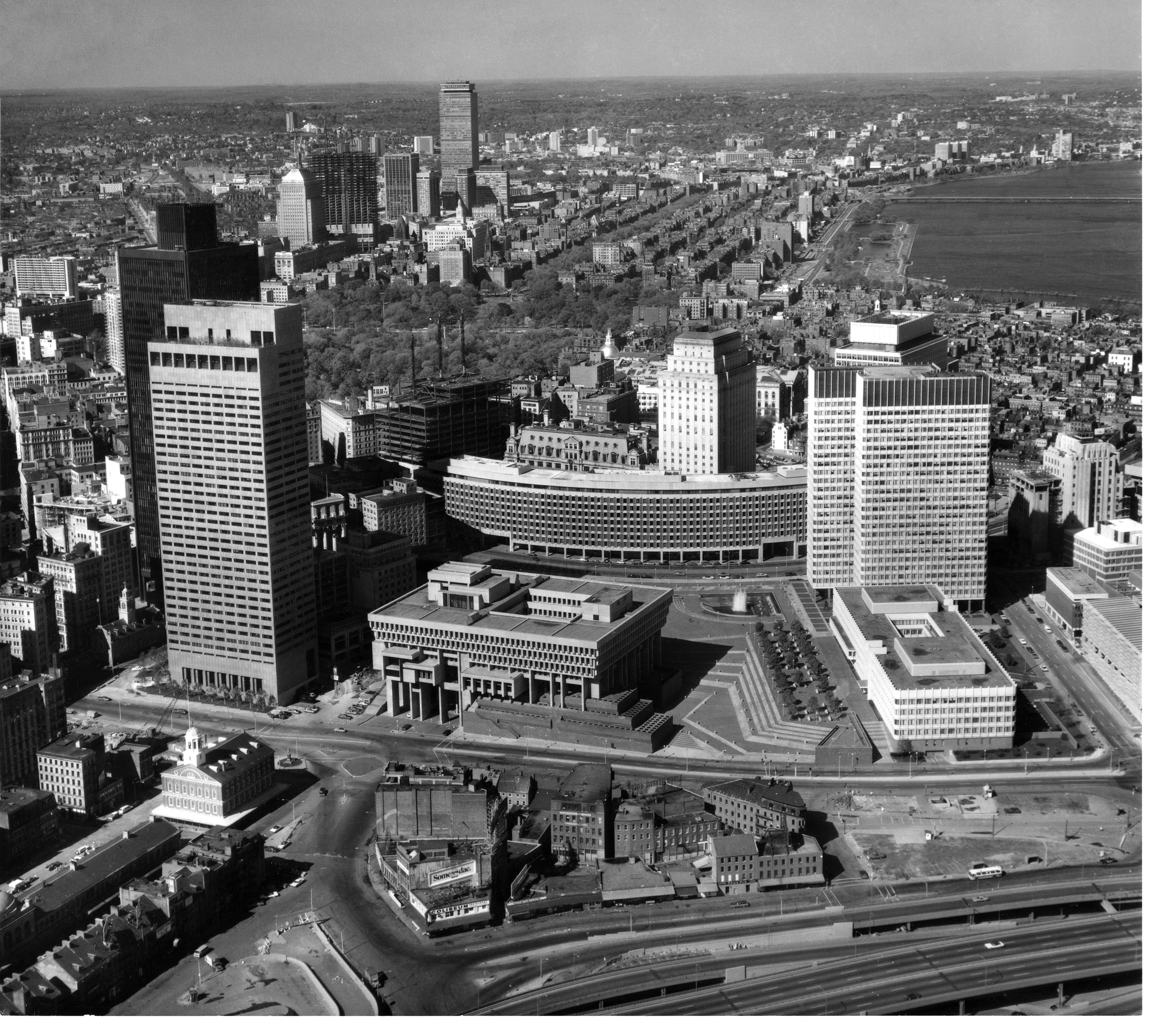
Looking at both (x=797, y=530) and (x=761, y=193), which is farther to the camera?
(x=761, y=193)

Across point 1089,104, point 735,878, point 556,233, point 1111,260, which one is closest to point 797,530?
point 735,878

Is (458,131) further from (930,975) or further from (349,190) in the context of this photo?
(930,975)

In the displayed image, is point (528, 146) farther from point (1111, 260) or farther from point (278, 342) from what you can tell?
point (278, 342)

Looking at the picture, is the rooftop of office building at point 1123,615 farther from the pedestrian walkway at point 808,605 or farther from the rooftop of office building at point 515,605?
the rooftop of office building at point 515,605

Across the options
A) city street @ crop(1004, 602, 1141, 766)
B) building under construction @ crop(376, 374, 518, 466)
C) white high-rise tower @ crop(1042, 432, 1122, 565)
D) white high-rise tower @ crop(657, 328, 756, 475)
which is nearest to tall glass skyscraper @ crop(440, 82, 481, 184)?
building under construction @ crop(376, 374, 518, 466)

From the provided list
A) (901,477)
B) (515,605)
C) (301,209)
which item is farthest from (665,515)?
(301,209)

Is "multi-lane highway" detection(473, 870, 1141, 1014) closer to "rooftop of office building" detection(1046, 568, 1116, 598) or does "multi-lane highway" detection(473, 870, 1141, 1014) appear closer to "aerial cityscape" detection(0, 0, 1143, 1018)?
"aerial cityscape" detection(0, 0, 1143, 1018)
